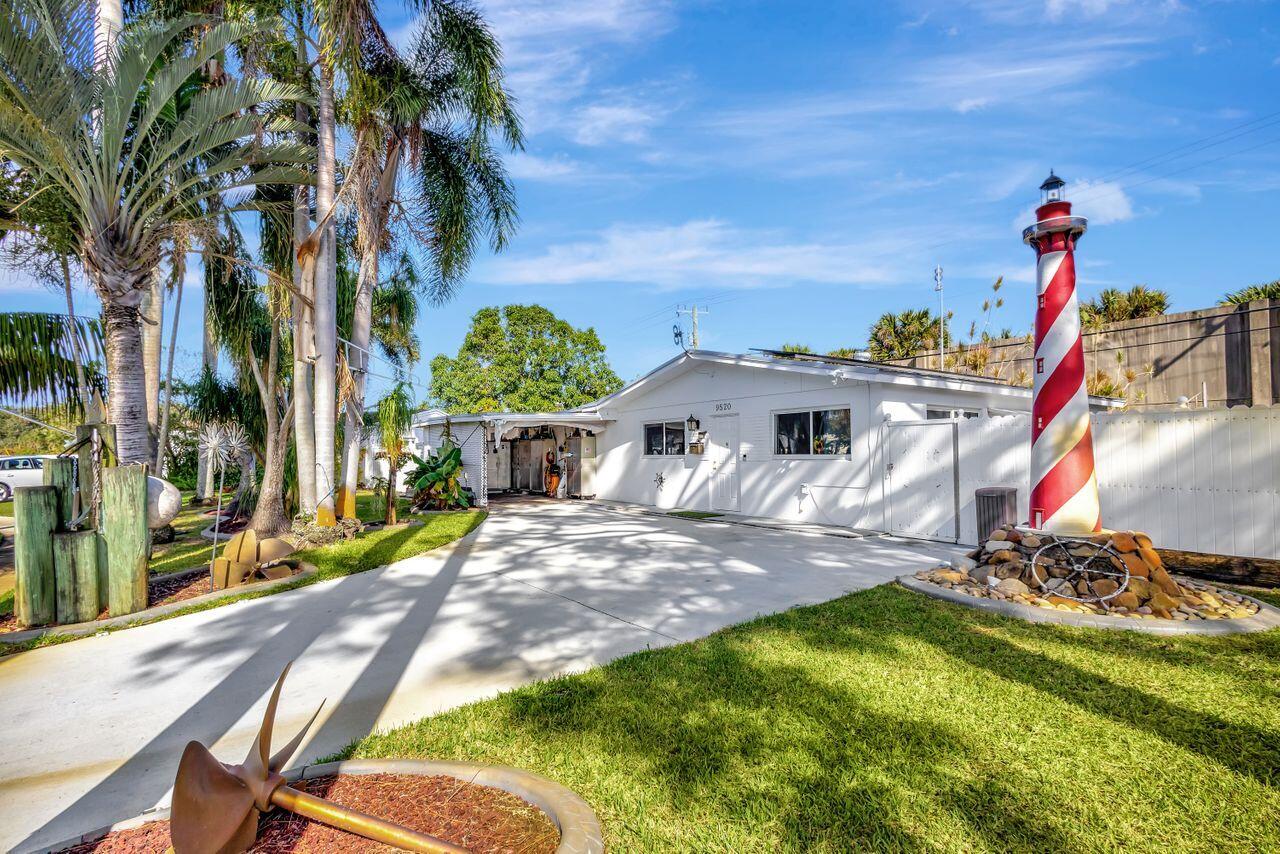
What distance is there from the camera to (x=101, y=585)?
5.47 meters

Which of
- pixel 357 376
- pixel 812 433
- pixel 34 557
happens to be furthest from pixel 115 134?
pixel 812 433

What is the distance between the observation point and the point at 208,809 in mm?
2020

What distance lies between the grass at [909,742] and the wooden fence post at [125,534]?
13.1 feet

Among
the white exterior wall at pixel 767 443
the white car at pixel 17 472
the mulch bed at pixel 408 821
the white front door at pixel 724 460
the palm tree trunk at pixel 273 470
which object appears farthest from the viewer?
the white car at pixel 17 472

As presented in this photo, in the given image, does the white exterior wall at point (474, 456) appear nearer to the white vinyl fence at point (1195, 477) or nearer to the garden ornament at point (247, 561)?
A: the garden ornament at point (247, 561)

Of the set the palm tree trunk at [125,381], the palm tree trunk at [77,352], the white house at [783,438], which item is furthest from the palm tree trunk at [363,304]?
the white house at [783,438]

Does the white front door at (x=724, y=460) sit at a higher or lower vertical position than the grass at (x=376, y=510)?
higher

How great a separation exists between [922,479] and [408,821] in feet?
30.1

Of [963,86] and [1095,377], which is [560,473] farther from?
[1095,377]

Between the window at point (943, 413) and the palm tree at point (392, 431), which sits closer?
the window at point (943, 413)

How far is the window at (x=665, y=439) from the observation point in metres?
15.3

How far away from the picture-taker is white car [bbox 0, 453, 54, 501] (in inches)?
734

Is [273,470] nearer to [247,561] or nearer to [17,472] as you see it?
[247,561]

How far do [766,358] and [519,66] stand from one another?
24.0 ft
